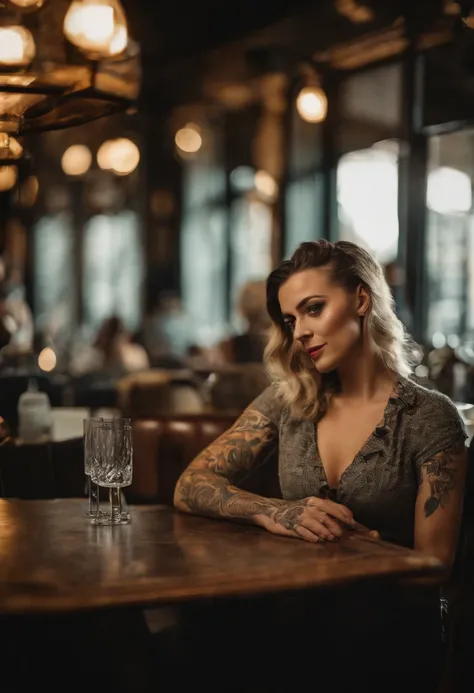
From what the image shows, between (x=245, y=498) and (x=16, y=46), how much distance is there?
143 centimetres

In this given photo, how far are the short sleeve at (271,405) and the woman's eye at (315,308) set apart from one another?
28 centimetres

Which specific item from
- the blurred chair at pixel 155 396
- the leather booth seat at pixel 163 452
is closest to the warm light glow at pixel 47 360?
the blurred chair at pixel 155 396

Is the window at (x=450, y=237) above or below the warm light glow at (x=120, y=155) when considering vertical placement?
below

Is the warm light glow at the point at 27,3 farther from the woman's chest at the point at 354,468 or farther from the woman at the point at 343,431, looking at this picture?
the woman's chest at the point at 354,468

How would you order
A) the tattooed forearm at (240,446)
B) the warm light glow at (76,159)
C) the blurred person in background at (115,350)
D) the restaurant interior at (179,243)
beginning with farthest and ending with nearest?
the warm light glow at (76,159), the blurred person in background at (115,350), the tattooed forearm at (240,446), the restaurant interior at (179,243)

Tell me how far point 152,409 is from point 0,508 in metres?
2.75

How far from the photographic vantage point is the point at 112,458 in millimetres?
2082

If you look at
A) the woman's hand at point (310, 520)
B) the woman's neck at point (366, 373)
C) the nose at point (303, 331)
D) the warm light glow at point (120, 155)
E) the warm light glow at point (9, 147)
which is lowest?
the woman's hand at point (310, 520)

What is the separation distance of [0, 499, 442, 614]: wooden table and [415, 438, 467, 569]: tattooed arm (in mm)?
183

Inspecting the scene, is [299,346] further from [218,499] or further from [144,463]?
[144,463]

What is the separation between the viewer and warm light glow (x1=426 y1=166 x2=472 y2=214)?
7.31 m

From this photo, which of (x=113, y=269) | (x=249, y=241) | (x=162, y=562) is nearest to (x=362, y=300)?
(x=162, y=562)

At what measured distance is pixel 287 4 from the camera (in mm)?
7664

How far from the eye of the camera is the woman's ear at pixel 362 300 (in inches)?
89.5
